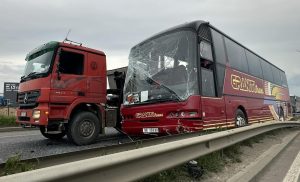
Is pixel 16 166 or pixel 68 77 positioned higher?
pixel 68 77

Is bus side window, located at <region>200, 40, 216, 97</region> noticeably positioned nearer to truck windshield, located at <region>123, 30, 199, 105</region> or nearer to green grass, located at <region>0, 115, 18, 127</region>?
truck windshield, located at <region>123, 30, 199, 105</region>

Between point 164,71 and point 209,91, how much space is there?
1.26 metres

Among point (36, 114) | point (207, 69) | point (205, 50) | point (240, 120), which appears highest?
point (205, 50)

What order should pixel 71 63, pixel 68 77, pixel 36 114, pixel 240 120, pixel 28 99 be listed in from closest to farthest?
pixel 36 114 < pixel 28 99 < pixel 68 77 < pixel 71 63 < pixel 240 120

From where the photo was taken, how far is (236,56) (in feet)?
40.8

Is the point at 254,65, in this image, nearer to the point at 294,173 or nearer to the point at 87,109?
the point at 87,109

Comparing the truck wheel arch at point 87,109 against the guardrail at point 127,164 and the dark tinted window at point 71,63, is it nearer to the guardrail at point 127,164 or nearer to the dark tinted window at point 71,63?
the dark tinted window at point 71,63

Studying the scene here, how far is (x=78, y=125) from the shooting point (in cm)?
939

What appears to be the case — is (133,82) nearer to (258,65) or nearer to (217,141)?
(217,141)

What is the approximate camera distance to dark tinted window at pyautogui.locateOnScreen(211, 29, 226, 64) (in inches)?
409

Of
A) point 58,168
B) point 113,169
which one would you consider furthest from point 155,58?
point 58,168

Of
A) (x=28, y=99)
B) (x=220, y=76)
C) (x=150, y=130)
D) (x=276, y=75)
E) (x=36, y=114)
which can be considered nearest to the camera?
(x=36, y=114)

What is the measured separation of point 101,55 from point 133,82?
1306mm

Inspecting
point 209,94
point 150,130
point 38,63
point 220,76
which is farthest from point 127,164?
point 220,76
